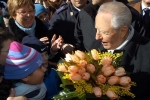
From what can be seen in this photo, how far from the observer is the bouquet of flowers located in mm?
2463

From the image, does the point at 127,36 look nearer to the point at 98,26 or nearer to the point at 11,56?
the point at 98,26

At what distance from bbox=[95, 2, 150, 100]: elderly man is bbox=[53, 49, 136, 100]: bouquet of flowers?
328 millimetres

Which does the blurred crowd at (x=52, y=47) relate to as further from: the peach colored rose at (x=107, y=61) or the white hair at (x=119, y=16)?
the peach colored rose at (x=107, y=61)

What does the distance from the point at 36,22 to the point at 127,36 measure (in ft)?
5.10

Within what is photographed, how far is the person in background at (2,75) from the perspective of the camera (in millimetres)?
2398

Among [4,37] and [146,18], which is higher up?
[4,37]

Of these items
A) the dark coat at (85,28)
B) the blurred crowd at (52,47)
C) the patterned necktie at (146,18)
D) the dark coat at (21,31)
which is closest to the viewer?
the blurred crowd at (52,47)

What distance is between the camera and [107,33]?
2.94m

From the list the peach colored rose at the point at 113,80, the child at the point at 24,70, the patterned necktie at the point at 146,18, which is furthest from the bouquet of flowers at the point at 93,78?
the patterned necktie at the point at 146,18

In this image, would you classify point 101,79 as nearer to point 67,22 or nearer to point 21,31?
point 21,31

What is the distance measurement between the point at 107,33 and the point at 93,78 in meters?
0.59

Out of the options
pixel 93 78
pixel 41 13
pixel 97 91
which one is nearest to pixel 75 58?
pixel 93 78

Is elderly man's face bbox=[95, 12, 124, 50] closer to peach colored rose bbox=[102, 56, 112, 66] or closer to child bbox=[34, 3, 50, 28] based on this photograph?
peach colored rose bbox=[102, 56, 112, 66]

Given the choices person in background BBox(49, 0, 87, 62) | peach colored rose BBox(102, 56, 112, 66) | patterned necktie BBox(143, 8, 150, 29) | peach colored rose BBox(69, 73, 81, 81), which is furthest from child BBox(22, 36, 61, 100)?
patterned necktie BBox(143, 8, 150, 29)
